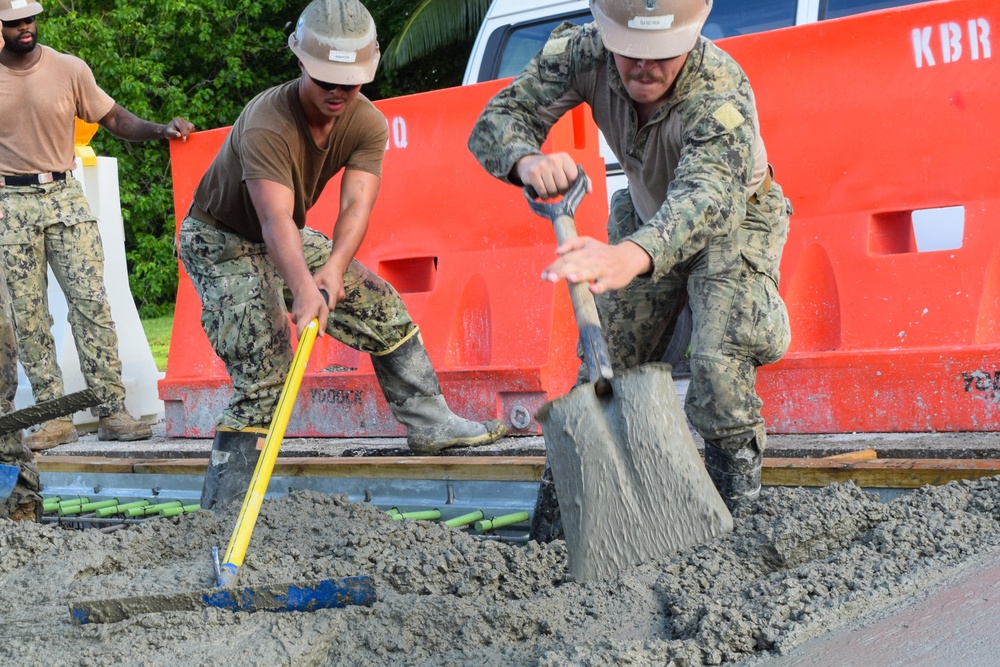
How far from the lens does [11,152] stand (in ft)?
20.5

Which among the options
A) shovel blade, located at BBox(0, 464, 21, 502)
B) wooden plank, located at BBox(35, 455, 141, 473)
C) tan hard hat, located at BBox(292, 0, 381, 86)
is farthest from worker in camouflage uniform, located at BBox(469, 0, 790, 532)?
wooden plank, located at BBox(35, 455, 141, 473)

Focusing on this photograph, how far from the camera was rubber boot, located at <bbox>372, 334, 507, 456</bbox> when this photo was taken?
5.15 m

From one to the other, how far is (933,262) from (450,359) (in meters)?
2.30

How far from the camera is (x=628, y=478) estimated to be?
3.00m

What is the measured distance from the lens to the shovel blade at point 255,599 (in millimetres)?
3078

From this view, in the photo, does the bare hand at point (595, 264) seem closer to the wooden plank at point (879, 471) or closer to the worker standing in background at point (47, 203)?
the wooden plank at point (879, 471)

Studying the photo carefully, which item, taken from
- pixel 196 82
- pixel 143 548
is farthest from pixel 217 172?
pixel 196 82

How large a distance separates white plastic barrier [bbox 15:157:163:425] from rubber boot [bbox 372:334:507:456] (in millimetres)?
2603

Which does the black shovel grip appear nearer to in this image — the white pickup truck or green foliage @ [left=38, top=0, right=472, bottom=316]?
the white pickup truck

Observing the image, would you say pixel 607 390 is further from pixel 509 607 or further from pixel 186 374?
pixel 186 374

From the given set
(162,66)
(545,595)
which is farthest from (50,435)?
(162,66)

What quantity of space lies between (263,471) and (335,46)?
156 cm

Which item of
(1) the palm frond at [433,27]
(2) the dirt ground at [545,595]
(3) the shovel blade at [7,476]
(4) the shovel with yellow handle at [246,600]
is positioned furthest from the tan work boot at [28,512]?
(1) the palm frond at [433,27]

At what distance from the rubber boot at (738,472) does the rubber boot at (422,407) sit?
173 cm
